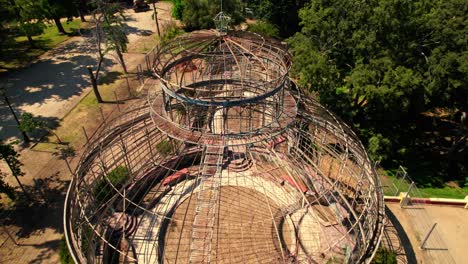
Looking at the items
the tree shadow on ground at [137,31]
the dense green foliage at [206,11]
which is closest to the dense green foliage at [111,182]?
the dense green foliage at [206,11]

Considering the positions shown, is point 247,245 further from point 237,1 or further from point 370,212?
point 237,1

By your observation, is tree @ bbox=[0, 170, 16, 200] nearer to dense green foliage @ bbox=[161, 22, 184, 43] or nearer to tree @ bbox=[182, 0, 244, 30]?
dense green foliage @ bbox=[161, 22, 184, 43]

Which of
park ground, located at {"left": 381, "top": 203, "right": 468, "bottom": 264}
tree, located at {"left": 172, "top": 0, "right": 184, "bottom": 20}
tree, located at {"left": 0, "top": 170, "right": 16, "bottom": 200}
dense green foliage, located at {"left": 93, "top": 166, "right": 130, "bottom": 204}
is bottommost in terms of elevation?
park ground, located at {"left": 381, "top": 203, "right": 468, "bottom": 264}

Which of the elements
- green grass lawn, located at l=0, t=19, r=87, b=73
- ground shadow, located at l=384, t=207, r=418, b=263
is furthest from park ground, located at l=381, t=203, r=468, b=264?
green grass lawn, located at l=0, t=19, r=87, b=73

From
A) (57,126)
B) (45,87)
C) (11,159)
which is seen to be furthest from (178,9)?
(11,159)

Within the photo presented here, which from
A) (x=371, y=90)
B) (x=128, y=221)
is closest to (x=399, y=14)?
(x=371, y=90)

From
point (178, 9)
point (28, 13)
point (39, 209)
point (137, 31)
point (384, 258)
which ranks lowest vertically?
point (39, 209)

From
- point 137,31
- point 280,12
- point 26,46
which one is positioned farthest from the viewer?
point 137,31

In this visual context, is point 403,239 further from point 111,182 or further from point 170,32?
point 170,32

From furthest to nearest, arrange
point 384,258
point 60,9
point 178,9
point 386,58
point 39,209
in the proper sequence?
1. point 178,9
2. point 60,9
3. point 386,58
4. point 39,209
5. point 384,258
